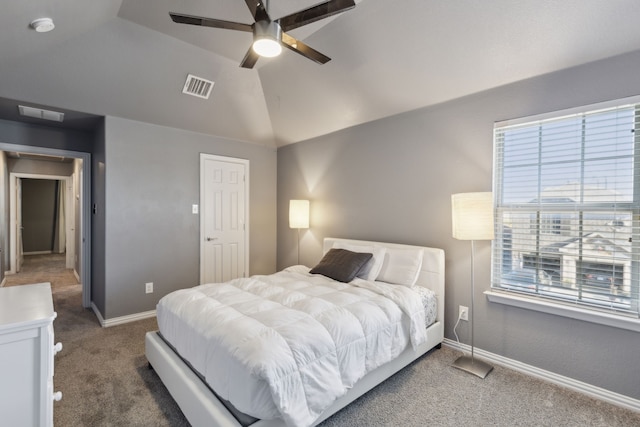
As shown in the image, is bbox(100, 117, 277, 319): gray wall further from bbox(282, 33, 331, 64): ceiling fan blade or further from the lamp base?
the lamp base

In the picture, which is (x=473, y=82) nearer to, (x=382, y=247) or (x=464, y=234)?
(x=464, y=234)

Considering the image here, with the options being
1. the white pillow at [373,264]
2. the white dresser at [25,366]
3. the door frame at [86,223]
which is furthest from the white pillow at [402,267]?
the door frame at [86,223]

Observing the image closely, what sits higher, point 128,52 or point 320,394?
point 128,52

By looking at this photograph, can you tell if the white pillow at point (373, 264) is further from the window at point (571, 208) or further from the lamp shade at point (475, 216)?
the window at point (571, 208)

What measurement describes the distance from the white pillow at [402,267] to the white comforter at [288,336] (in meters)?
0.21

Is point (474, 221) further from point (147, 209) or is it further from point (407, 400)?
point (147, 209)

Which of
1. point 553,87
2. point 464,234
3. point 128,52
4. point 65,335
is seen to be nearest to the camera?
point 553,87

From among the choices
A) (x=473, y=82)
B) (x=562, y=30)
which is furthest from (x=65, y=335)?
(x=562, y=30)

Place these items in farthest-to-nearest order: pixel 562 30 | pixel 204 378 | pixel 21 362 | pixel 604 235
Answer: pixel 604 235 < pixel 562 30 < pixel 204 378 < pixel 21 362

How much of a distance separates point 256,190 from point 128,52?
240 cm

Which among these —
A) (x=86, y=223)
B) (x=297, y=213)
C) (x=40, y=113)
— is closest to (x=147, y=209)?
(x=86, y=223)

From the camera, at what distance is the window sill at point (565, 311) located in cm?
202

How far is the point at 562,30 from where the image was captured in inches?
79.0

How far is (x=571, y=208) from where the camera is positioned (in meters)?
2.30
